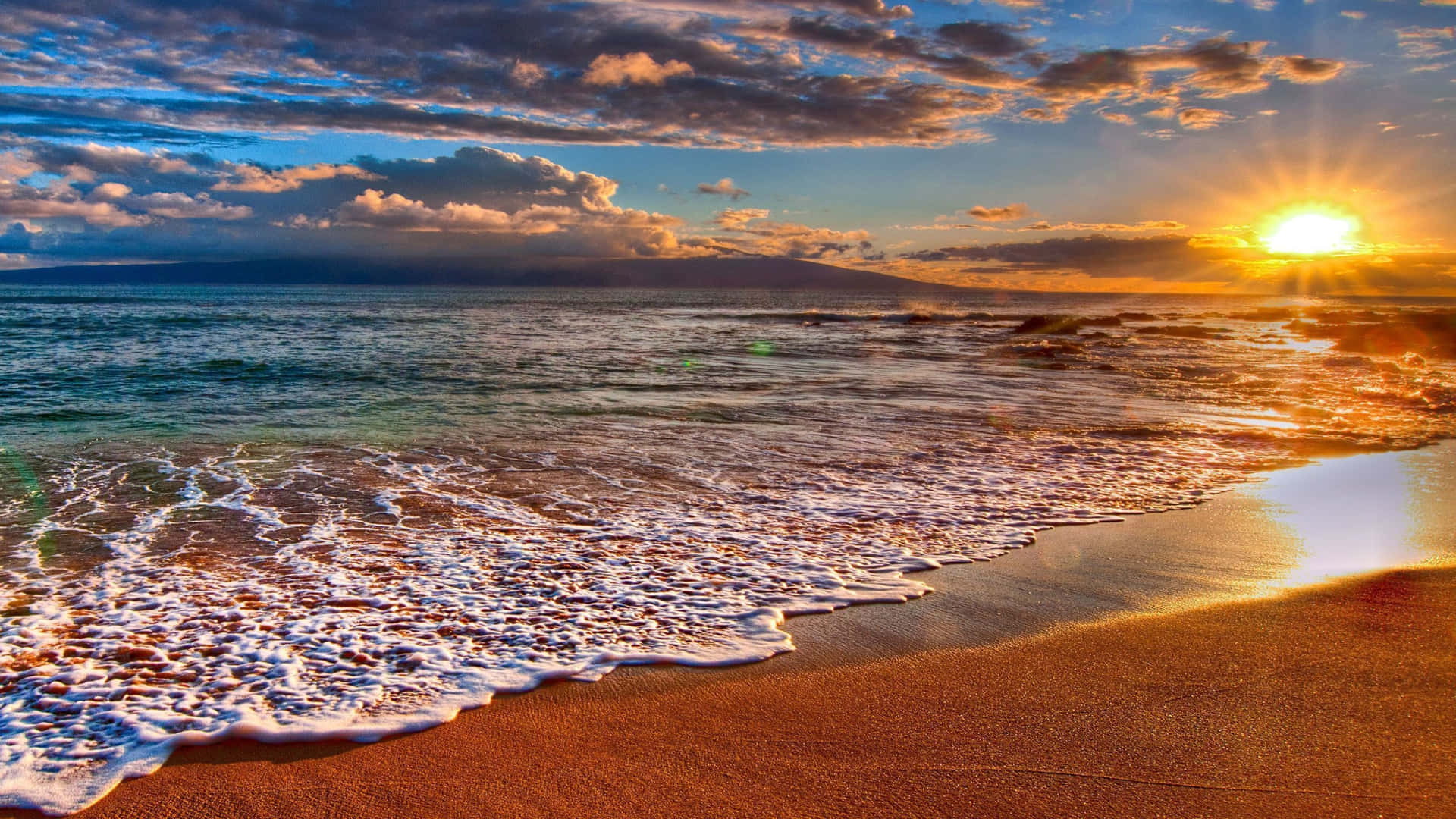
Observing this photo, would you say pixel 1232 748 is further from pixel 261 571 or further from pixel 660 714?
pixel 261 571

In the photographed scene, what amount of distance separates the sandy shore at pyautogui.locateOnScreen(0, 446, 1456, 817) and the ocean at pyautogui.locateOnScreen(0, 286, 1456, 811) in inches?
11.9

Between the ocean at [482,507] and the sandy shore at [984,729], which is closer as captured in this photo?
the sandy shore at [984,729]

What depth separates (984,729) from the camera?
3.39 meters

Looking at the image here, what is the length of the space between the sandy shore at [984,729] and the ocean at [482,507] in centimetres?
30

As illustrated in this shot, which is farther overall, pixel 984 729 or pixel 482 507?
pixel 482 507

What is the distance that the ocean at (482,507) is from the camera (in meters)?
3.92

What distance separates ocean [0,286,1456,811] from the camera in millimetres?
3918

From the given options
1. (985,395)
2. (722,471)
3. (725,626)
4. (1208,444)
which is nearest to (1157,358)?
(985,395)

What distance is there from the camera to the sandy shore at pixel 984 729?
114 inches

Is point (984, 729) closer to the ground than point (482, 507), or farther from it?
farther from it

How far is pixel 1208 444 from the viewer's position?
10617 mm

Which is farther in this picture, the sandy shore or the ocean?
the ocean

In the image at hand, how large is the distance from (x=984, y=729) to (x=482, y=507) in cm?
523

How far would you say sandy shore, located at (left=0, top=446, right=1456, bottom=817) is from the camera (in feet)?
9.51
